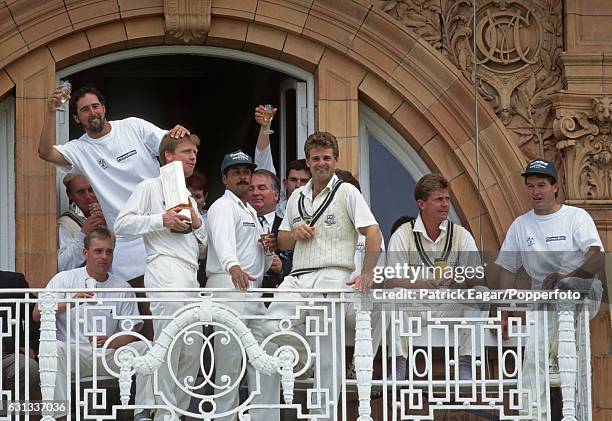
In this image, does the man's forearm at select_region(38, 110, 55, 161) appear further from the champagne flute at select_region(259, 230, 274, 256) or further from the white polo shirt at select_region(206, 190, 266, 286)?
the champagne flute at select_region(259, 230, 274, 256)

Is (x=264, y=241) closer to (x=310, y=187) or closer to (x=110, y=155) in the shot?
(x=310, y=187)

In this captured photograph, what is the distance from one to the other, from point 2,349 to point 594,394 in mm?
4351

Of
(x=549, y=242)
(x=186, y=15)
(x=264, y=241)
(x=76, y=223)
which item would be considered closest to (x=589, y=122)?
(x=549, y=242)

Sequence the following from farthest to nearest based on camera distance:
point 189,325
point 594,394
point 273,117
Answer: point 273,117 → point 594,394 → point 189,325

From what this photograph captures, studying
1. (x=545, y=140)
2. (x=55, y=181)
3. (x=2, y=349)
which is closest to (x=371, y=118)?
(x=545, y=140)

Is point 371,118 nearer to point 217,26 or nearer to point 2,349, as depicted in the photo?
point 217,26

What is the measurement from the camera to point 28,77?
14.8m

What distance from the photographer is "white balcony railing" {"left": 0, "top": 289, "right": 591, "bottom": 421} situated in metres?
12.5

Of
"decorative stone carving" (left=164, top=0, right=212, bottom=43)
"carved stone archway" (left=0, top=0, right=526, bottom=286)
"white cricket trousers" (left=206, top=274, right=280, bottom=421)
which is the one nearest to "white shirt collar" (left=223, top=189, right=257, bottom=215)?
"white cricket trousers" (left=206, top=274, right=280, bottom=421)

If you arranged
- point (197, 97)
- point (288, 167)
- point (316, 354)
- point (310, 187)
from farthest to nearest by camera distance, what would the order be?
point (197, 97) < point (288, 167) < point (310, 187) < point (316, 354)

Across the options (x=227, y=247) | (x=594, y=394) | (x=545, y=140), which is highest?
(x=545, y=140)

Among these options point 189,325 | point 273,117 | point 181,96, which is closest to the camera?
point 189,325

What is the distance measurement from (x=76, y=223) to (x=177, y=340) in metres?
2.21

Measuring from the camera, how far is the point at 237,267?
42.0 ft
